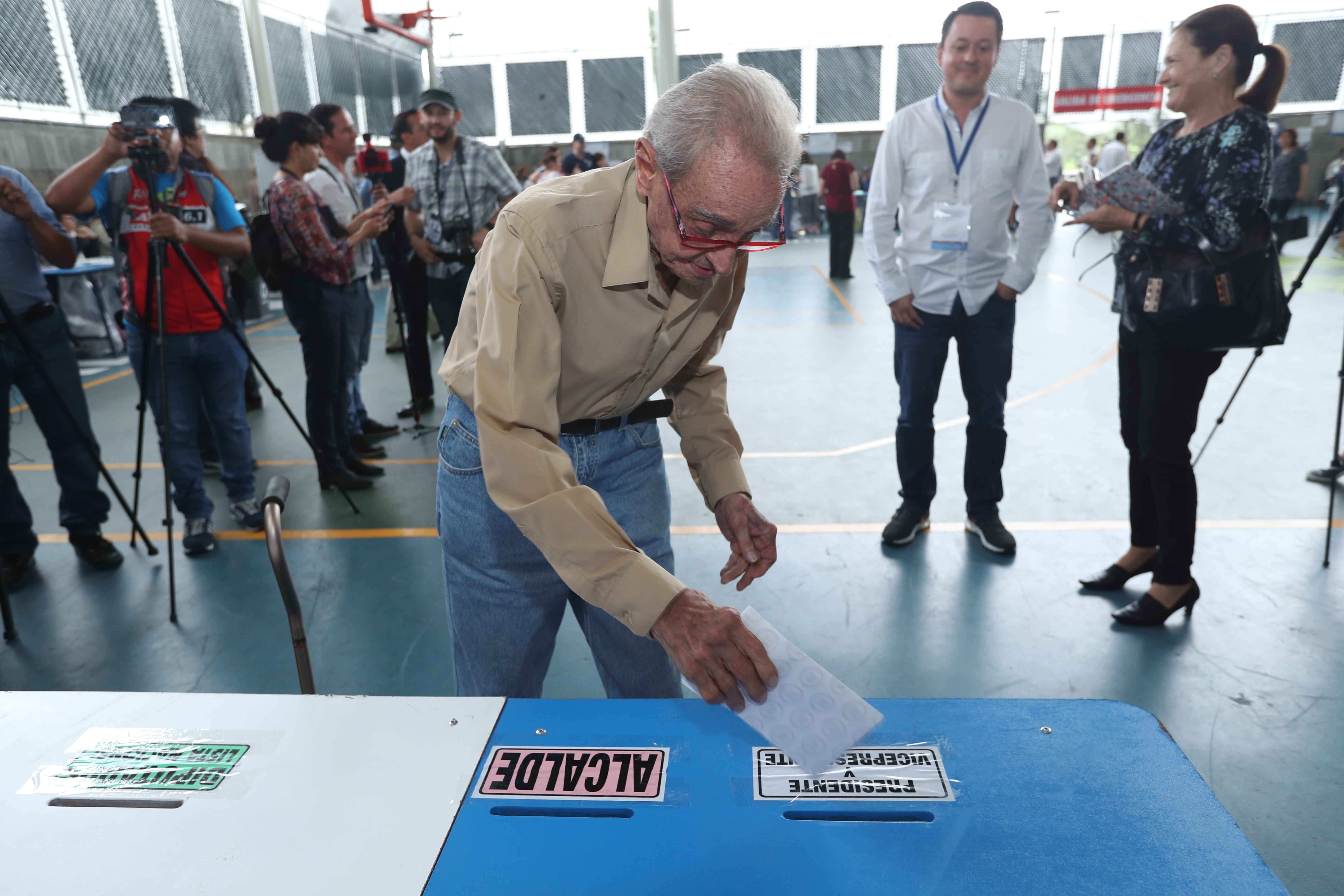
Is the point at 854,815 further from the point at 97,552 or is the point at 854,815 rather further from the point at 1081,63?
the point at 1081,63

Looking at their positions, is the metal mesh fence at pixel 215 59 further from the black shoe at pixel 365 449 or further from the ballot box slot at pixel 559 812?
the ballot box slot at pixel 559 812

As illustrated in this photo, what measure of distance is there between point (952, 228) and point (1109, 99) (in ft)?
70.8

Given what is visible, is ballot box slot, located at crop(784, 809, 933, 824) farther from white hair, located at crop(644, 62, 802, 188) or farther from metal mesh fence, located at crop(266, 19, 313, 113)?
metal mesh fence, located at crop(266, 19, 313, 113)

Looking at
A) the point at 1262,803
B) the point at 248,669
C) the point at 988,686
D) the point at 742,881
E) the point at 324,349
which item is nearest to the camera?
the point at 742,881

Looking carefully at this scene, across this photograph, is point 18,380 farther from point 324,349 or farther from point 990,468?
point 990,468

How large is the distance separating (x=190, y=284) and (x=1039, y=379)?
17.1ft

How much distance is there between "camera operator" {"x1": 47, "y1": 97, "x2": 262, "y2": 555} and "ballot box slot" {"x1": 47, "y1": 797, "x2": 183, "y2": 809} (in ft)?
8.27

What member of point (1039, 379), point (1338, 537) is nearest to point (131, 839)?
point (1338, 537)

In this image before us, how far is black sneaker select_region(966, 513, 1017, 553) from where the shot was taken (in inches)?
129

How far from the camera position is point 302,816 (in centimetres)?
91

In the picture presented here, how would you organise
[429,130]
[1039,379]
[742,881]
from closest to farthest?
1. [742,881]
2. [429,130]
3. [1039,379]

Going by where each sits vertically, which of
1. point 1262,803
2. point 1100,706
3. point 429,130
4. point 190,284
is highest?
point 429,130

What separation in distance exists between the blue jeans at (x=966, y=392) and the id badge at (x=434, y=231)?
2.62 m

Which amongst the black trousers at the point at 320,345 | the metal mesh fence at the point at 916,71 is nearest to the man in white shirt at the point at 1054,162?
the metal mesh fence at the point at 916,71
